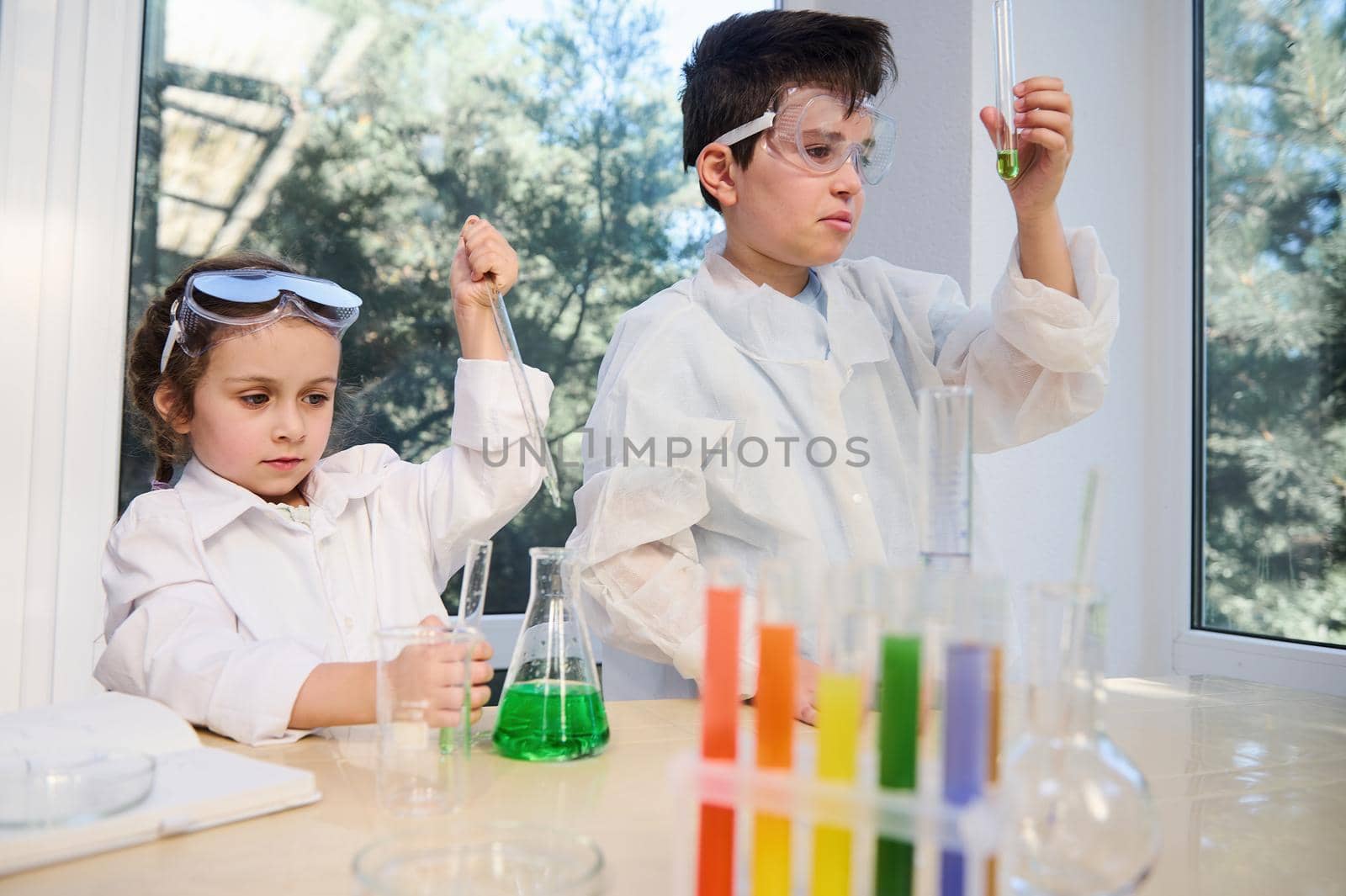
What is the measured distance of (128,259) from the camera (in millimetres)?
1723

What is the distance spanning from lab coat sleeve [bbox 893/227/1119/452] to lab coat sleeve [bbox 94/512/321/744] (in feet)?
2.87

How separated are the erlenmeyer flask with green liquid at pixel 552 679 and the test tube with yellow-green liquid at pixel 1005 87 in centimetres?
64

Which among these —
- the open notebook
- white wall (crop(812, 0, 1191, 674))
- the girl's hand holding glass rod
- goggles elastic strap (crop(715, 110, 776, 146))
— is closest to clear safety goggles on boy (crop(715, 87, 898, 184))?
goggles elastic strap (crop(715, 110, 776, 146))

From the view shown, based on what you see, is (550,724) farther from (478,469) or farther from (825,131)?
(825,131)

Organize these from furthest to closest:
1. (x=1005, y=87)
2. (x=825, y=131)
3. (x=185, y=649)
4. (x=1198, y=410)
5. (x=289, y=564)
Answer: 1. (x=1198, y=410)
2. (x=825, y=131)
3. (x=289, y=564)
4. (x=1005, y=87)
5. (x=185, y=649)

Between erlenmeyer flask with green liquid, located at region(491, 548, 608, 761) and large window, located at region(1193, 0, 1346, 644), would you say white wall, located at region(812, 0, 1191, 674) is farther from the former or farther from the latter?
erlenmeyer flask with green liquid, located at region(491, 548, 608, 761)

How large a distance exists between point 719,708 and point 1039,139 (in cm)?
95

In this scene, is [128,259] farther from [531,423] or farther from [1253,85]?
[1253,85]

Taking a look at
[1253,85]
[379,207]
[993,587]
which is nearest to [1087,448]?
[1253,85]

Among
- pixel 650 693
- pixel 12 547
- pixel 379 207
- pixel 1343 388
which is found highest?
pixel 379 207

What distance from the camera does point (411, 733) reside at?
75cm

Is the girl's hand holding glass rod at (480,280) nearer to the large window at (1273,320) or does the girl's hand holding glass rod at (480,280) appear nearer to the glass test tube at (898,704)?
the glass test tube at (898,704)

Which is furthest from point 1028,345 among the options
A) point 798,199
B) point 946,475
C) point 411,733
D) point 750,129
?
point 411,733

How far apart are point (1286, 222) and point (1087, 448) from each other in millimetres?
513
